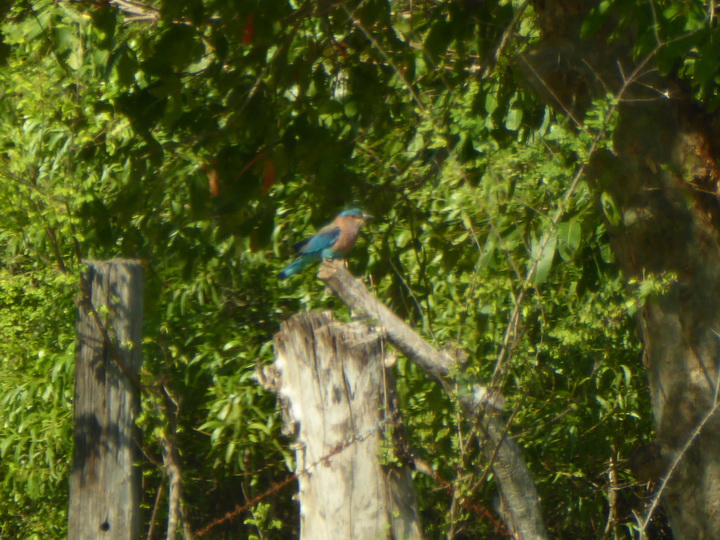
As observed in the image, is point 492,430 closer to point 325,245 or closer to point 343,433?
point 343,433

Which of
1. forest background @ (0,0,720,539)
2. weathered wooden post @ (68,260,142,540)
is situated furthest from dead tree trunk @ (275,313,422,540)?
weathered wooden post @ (68,260,142,540)

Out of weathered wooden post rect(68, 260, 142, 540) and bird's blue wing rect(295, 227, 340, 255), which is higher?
bird's blue wing rect(295, 227, 340, 255)

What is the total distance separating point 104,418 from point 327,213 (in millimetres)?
1296

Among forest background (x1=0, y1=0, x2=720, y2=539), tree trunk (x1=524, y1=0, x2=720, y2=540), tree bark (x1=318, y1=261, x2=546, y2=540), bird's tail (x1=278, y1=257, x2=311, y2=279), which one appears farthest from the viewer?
bird's tail (x1=278, y1=257, x2=311, y2=279)

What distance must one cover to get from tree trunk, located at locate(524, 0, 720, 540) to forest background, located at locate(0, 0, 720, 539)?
40 millimetres

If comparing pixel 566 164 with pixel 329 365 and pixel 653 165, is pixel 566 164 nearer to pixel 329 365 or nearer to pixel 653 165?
pixel 653 165

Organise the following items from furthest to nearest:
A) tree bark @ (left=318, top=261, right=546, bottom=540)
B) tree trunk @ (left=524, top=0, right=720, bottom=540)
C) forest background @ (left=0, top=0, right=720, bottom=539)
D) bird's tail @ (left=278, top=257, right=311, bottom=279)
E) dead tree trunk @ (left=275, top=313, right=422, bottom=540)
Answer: bird's tail @ (left=278, top=257, right=311, bottom=279), tree trunk @ (left=524, top=0, right=720, bottom=540), forest background @ (left=0, top=0, right=720, bottom=539), tree bark @ (left=318, top=261, right=546, bottom=540), dead tree trunk @ (left=275, top=313, right=422, bottom=540)

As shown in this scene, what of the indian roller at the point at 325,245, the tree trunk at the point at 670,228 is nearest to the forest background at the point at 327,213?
the tree trunk at the point at 670,228

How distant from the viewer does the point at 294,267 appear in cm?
492

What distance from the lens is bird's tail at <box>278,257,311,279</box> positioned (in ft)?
15.9

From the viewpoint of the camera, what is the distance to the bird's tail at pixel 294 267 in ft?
15.9

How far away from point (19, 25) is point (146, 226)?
97 centimetres

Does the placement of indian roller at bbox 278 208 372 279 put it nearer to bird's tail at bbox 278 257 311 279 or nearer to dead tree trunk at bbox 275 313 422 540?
bird's tail at bbox 278 257 311 279

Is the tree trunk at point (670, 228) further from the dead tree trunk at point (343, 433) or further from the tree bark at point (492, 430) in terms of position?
the dead tree trunk at point (343, 433)
